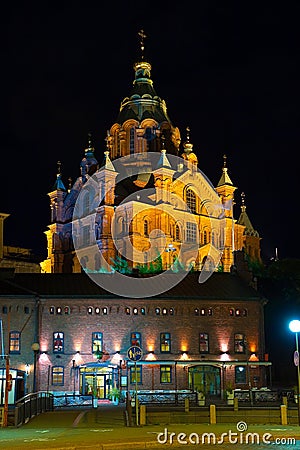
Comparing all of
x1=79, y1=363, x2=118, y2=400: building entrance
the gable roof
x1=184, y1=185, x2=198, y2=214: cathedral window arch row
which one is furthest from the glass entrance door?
x1=184, y1=185, x2=198, y2=214: cathedral window arch row

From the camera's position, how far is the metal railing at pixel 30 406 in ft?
97.0

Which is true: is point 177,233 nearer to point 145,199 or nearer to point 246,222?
point 145,199

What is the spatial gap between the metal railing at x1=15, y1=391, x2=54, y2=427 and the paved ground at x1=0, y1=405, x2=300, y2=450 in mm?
561

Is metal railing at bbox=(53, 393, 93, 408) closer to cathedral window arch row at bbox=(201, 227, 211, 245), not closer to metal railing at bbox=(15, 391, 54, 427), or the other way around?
metal railing at bbox=(15, 391, 54, 427)

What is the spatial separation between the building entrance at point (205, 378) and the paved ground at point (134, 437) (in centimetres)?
2298

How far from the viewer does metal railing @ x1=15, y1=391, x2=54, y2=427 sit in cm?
2956

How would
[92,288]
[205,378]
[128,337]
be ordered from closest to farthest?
[128,337], [205,378], [92,288]

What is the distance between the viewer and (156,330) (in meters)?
52.2

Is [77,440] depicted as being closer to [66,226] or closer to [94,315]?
[94,315]

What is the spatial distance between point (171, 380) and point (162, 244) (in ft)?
109

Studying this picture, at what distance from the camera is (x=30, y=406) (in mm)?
33031

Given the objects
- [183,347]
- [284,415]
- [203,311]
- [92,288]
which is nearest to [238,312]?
[203,311]

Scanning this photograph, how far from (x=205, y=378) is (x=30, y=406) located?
877 inches

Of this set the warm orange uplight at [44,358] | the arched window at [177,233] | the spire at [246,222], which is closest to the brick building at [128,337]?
the warm orange uplight at [44,358]
